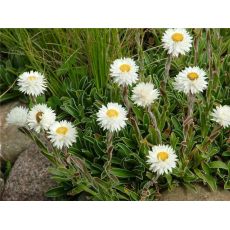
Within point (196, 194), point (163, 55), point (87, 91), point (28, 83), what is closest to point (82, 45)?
point (87, 91)

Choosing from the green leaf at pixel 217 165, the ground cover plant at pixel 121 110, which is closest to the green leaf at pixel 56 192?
the ground cover plant at pixel 121 110

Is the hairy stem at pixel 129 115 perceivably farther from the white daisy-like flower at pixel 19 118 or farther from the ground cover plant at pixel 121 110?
the white daisy-like flower at pixel 19 118

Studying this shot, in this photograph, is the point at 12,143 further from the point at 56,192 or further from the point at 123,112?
the point at 123,112

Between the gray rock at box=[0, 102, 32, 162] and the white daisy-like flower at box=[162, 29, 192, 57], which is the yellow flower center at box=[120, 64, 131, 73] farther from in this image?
the gray rock at box=[0, 102, 32, 162]

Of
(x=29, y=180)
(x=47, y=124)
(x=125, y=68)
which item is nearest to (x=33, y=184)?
(x=29, y=180)

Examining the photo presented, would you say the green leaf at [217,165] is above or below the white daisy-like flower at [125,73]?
below

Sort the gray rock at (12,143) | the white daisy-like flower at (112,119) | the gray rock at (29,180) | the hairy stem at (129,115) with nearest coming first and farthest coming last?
the white daisy-like flower at (112,119) < the hairy stem at (129,115) < the gray rock at (29,180) < the gray rock at (12,143)
